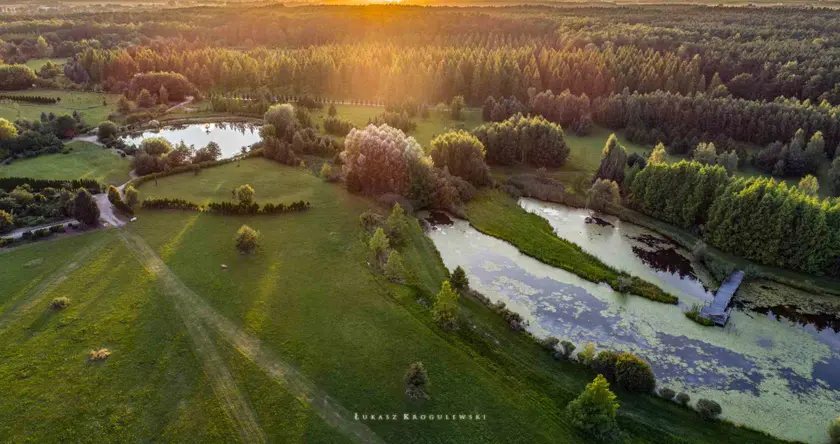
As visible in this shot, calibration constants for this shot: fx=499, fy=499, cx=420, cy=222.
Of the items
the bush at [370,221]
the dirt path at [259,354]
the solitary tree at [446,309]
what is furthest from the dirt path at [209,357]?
the bush at [370,221]

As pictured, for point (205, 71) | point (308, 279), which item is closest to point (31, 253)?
point (308, 279)

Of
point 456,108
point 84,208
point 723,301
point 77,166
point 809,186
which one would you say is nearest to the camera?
point 723,301

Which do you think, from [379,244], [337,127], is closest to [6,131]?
[337,127]

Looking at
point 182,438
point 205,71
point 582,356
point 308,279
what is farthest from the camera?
point 205,71

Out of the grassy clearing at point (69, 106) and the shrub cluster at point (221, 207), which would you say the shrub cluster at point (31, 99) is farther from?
the shrub cluster at point (221, 207)

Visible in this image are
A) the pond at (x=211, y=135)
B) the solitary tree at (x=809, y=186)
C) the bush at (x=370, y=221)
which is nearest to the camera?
the bush at (x=370, y=221)

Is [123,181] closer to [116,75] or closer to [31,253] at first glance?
[31,253]

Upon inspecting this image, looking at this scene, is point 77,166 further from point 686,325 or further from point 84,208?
point 686,325
